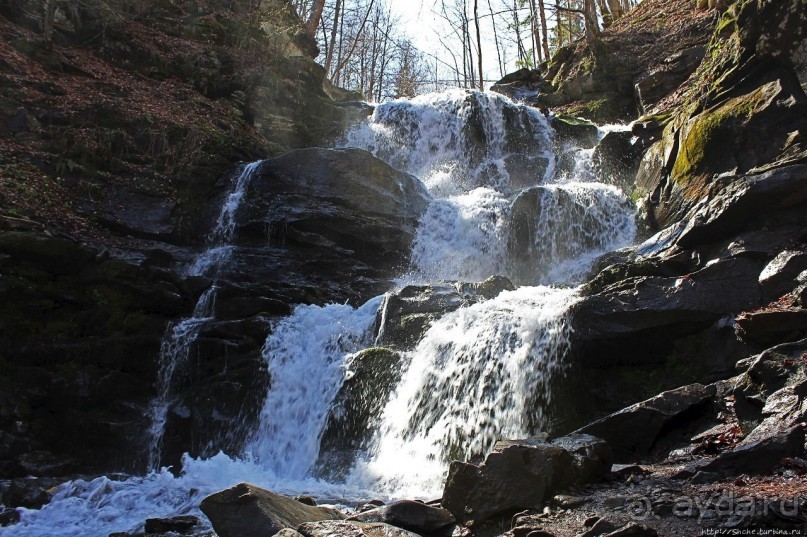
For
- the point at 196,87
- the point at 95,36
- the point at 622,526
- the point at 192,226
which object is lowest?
the point at 622,526

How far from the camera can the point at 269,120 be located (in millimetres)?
20109

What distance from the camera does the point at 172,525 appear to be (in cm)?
700

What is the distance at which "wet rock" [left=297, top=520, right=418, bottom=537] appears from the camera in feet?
16.4

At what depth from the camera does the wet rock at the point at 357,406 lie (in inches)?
382

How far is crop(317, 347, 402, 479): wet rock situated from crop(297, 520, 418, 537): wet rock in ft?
13.7

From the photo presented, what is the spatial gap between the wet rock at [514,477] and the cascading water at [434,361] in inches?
92.1

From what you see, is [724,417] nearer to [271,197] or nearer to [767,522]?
[767,522]

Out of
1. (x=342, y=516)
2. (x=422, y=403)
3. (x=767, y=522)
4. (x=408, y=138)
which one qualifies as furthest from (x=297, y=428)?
(x=408, y=138)

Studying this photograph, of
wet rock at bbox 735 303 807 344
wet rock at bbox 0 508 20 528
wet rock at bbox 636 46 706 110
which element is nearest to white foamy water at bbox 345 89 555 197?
wet rock at bbox 636 46 706 110

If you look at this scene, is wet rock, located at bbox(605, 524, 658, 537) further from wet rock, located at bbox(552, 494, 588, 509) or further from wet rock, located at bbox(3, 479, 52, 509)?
wet rock, located at bbox(3, 479, 52, 509)

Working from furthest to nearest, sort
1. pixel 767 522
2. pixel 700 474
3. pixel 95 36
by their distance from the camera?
pixel 95 36, pixel 700 474, pixel 767 522

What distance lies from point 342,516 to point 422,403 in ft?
10.1

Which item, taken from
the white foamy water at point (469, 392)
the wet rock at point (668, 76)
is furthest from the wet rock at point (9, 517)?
the wet rock at point (668, 76)

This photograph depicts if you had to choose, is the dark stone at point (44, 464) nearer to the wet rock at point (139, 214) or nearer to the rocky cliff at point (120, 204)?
the rocky cliff at point (120, 204)
